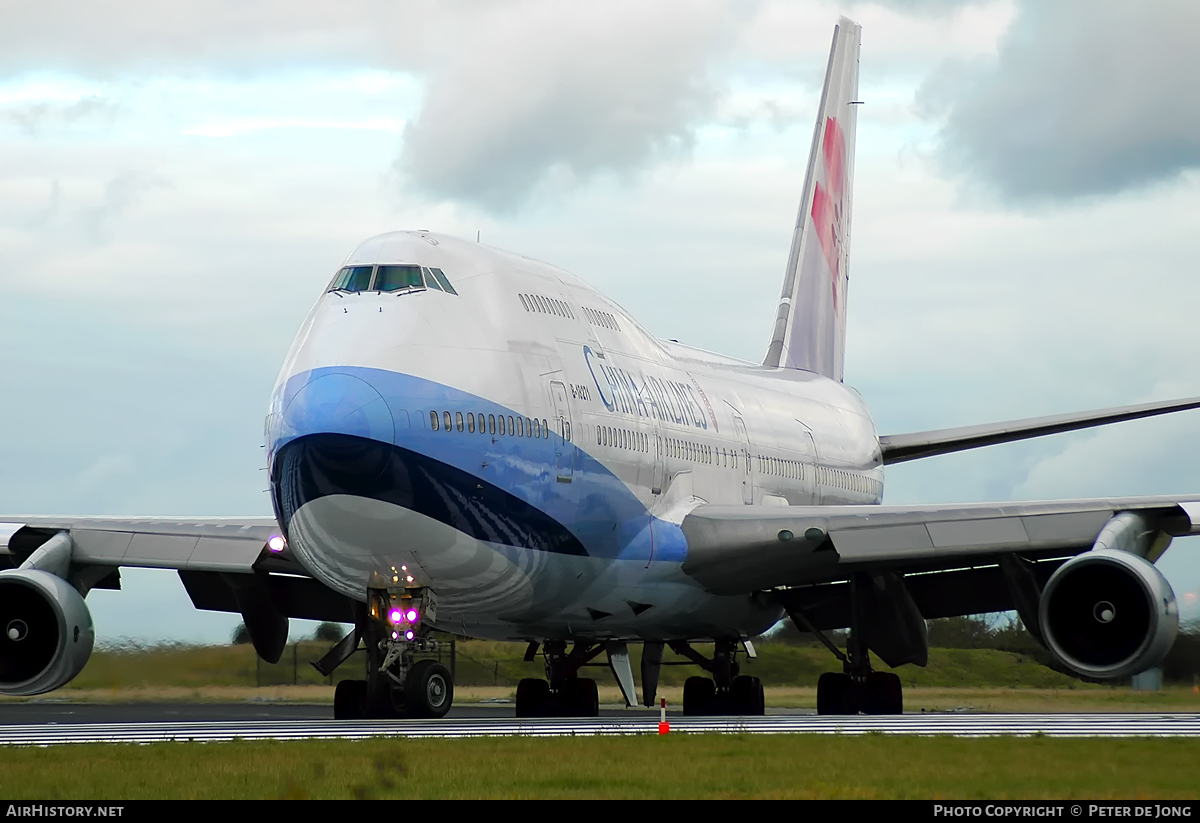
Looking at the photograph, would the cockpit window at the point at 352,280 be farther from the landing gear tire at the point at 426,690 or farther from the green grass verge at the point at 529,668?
the green grass verge at the point at 529,668

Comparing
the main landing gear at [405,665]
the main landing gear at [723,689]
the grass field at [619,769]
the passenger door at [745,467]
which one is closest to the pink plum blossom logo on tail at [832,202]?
the passenger door at [745,467]

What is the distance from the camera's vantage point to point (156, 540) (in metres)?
18.8

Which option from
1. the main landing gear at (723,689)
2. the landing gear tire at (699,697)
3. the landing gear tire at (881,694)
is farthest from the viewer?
the landing gear tire at (699,697)

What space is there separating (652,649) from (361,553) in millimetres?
8225

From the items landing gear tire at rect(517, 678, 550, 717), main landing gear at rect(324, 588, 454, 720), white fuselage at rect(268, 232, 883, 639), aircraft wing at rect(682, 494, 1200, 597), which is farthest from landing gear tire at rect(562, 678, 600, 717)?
main landing gear at rect(324, 588, 454, 720)

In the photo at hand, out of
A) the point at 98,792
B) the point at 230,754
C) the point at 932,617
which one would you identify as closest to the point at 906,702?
the point at 932,617

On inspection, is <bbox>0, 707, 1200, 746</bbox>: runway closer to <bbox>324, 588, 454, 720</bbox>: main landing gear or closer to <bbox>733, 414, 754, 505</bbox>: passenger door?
<bbox>324, 588, 454, 720</bbox>: main landing gear

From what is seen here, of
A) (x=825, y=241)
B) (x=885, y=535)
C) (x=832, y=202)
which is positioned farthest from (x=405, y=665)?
(x=832, y=202)

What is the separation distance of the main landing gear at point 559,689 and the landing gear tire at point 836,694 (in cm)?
283

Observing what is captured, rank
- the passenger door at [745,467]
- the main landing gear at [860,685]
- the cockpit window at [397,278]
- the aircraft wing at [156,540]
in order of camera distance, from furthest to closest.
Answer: the passenger door at [745,467], the main landing gear at [860,685], the aircraft wing at [156,540], the cockpit window at [397,278]

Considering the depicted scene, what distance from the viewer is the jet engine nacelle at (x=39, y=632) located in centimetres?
1720

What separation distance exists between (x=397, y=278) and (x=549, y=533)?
113 inches

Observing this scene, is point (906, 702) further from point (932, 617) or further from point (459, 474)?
point (459, 474)

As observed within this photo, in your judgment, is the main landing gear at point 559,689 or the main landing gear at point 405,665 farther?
the main landing gear at point 559,689
